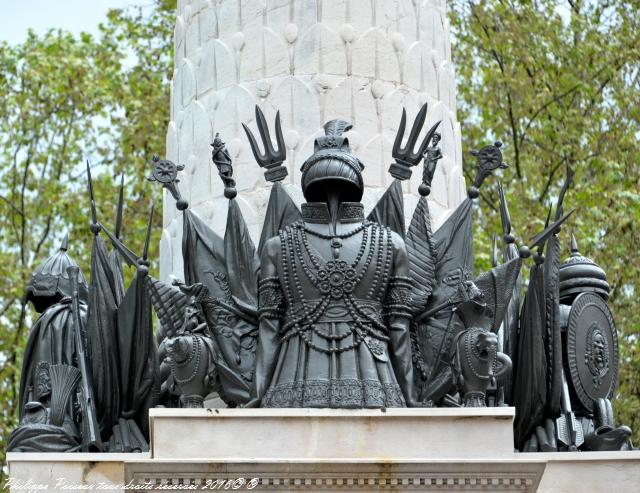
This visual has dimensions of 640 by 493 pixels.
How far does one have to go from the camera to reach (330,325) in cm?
1488

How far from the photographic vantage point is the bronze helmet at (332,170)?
49.7 feet

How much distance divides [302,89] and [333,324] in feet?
10.4

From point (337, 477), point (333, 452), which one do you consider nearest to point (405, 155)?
point (333, 452)

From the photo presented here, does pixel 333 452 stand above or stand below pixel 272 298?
below

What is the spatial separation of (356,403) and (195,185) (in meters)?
3.81

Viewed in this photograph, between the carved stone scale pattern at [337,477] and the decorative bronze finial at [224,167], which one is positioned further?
the decorative bronze finial at [224,167]

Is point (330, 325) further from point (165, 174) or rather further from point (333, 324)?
point (165, 174)

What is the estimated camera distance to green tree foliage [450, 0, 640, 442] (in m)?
27.4

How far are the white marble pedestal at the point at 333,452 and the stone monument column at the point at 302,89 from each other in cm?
293

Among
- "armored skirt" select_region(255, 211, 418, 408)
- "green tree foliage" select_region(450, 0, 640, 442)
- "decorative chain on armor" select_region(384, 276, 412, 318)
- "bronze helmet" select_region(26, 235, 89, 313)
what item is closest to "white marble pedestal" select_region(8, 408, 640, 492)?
"armored skirt" select_region(255, 211, 418, 408)

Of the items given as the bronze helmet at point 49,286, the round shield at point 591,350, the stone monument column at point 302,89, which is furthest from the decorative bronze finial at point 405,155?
the bronze helmet at point 49,286

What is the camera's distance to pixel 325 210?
15281mm

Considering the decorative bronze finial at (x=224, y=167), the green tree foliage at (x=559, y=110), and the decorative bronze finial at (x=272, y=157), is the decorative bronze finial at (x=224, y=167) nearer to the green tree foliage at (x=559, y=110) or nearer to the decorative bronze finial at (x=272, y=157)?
the decorative bronze finial at (x=272, y=157)

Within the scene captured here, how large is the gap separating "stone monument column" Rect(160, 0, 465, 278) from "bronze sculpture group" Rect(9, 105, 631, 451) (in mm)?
949
